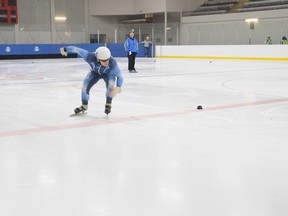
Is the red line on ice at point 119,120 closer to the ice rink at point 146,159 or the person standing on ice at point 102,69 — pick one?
the ice rink at point 146,159

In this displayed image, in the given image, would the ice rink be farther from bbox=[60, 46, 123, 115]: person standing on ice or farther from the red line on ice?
bbox=[60, 46, 123, 115]: person standing on ice

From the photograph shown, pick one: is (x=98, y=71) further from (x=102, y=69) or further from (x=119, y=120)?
(x=119, y=120)

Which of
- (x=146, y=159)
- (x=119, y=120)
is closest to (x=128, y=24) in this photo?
(x=119, y=120)

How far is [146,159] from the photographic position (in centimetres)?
325

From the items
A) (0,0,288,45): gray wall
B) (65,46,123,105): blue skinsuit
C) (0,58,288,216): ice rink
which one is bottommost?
→ (0,58,288,216): ice rink

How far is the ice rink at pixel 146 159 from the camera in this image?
7.64 feet

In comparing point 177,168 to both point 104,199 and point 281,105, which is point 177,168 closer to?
point 104,199

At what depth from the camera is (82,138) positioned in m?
4.04

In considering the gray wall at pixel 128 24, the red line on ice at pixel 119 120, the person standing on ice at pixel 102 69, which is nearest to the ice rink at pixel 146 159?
the red line on ice at pixel 119 120

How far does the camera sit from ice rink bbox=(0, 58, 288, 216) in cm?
233

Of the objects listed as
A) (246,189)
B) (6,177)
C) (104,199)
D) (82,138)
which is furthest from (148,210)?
(82,138)

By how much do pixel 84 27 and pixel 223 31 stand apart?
→ 35.7 ft

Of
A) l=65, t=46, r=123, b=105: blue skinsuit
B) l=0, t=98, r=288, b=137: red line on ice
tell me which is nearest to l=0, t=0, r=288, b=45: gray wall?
l=0, t=98, r=288, b=137: red line on ice

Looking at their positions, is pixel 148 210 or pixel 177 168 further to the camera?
pixel 177 168
